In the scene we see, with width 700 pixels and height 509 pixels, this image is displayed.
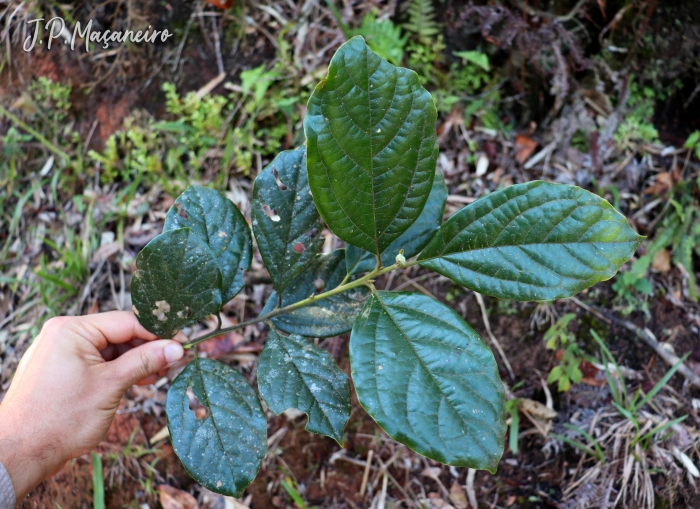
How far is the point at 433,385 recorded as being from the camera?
33.5 inches

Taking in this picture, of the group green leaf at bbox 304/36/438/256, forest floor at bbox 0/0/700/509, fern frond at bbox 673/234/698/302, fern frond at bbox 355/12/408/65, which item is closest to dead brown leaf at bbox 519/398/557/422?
forest floor at bbox 0/0/700/509

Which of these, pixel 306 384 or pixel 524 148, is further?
pixel 524 148

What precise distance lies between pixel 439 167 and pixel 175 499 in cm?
181

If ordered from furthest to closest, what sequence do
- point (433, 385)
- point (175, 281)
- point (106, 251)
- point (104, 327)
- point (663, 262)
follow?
point (106, 251), point (663, 262), point (104, 327), point (175, 281), point (433, 385)

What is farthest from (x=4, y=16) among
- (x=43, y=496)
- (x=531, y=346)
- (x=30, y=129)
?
(x=531, y=346)

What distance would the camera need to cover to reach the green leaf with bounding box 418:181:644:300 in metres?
0.88

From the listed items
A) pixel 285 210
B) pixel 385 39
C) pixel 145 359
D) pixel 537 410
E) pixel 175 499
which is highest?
pixel 385 39

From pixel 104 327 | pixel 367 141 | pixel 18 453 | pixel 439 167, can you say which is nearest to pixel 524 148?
pixel 439 167

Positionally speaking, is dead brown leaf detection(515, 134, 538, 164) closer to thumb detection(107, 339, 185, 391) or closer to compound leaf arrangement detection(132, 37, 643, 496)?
compound leaf arrangement detection(132, 37, 643, 496)

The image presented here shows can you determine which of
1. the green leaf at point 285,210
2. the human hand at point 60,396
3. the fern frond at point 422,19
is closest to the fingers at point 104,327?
the human hand at point 60,396

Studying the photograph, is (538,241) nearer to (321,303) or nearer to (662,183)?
(321,303)

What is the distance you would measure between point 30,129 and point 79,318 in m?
1.70

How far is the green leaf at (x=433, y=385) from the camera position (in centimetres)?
81

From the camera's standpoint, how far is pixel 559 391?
1871 millimetres
